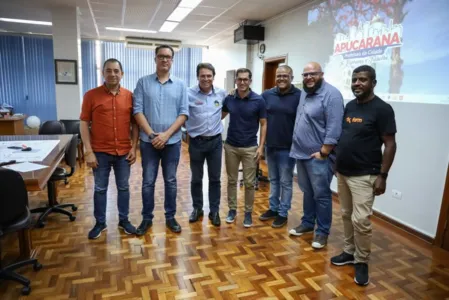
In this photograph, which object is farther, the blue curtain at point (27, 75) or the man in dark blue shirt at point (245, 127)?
the blue curtain at point (27, 75)

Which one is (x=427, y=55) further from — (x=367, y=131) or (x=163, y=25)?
(x=163, y=25)

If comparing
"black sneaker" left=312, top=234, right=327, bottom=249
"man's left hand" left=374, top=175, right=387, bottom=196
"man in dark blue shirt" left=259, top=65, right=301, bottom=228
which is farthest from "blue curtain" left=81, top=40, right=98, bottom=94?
"man's left hand" left=374, top=175, right=387, bottom=196

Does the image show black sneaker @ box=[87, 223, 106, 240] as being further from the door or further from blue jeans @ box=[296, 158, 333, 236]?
the door

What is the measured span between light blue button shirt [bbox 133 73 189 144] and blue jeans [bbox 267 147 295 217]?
3.29 feet

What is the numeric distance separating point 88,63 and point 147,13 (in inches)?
147

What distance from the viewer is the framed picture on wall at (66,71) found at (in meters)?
5.58

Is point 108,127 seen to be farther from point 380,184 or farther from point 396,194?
point 396,194

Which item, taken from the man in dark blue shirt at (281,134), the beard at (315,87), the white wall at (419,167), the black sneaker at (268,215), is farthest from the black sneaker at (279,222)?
the beard at (315,87)

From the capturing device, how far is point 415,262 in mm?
2545

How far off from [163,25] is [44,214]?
485 cm

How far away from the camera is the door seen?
2.74 m

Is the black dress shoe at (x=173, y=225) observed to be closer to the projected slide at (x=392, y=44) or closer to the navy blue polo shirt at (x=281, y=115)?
the navy blue polo shirt at (x=281, y=115)

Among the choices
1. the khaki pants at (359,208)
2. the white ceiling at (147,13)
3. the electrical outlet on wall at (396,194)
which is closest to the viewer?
the khaki pants at (359,208)

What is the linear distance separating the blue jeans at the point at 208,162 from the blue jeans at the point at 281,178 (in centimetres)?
55
